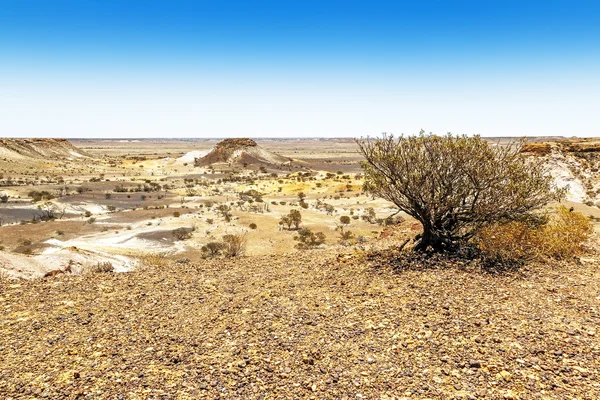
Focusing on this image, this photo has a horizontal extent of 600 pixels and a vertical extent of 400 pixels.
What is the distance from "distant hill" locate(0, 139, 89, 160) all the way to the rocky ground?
92.8 meters

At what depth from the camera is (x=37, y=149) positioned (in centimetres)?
9694

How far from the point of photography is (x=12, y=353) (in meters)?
6.19

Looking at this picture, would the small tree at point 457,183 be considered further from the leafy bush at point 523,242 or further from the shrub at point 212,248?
the shrub at point 212,248

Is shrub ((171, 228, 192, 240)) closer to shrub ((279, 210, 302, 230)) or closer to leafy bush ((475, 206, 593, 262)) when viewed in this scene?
shrub ((279, 210, 302, 230))

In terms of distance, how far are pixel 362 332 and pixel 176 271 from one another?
5873 millimetres

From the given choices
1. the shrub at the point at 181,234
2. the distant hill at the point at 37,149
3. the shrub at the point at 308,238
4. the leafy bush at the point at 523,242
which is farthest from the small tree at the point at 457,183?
the distant hill at the point at 37,149

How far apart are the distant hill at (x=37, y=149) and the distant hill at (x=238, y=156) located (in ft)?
121

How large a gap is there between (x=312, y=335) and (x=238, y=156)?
84.5 metres

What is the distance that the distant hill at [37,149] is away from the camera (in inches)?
3386

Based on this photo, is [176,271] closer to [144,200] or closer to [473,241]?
[473,241]

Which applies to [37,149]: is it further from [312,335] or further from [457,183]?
[312,335]

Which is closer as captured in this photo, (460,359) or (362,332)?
(460,359)

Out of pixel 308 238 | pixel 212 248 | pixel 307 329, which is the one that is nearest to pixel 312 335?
pixel 307 329

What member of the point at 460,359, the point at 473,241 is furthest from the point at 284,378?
the point at 473,241
